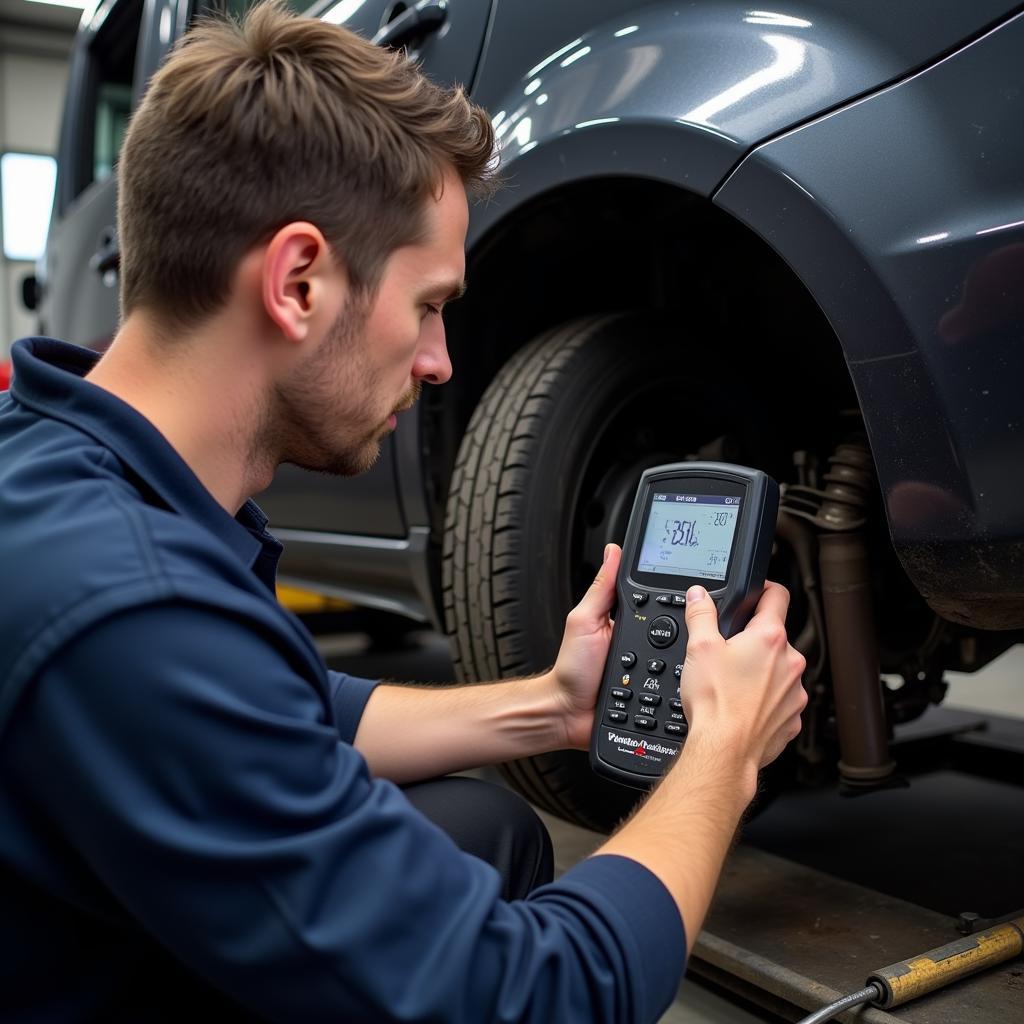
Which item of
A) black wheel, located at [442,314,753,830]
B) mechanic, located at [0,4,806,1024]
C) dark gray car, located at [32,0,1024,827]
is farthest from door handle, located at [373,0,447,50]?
mechanic, located at [0,4,806,1024]

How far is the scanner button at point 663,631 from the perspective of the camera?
84 centimetres

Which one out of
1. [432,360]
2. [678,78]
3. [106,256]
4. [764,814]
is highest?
[678,78]

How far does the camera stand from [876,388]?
789 millimetres

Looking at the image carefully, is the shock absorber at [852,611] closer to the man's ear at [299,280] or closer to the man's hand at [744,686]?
the man's hand at [744,686]

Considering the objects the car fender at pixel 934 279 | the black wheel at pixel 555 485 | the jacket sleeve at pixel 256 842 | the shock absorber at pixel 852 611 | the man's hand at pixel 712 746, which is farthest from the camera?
the black wheel at pixel 555 485

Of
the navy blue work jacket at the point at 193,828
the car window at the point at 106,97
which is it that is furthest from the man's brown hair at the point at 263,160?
the car window at the point at 106,97

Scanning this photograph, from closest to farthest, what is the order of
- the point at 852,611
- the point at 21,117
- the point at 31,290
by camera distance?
the point at 852,611 → the point at 31,290 → the point at 21,117

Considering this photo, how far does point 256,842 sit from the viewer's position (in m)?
0.49

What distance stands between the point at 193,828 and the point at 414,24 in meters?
0.95

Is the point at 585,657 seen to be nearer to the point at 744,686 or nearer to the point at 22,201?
the point at 744,686

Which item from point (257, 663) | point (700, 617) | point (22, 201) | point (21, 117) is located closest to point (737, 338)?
point (700, 617)

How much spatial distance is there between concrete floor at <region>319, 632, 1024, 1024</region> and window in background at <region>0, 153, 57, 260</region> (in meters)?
6.56

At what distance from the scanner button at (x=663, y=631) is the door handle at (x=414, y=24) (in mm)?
690

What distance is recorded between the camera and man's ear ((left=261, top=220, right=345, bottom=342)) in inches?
24.1
